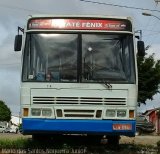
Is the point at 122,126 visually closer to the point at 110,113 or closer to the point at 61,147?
the point at 110,113

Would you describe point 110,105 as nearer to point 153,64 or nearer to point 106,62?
point 106,62

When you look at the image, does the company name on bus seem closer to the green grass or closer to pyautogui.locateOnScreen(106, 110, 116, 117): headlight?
pyautogui.locateOnScreen(106, 110, 116, 117): headlight

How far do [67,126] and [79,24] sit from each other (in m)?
2.78

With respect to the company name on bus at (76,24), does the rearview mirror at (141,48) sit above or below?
below

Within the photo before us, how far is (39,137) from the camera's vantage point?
16719 mm

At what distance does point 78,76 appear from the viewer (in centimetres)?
1386

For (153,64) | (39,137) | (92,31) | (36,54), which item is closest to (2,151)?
(39,137)

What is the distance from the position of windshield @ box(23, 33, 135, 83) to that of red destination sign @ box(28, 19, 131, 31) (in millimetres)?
208

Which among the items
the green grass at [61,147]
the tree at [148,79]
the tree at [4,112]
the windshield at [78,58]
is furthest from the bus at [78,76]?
the tree at [4,112]

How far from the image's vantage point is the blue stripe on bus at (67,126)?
44.4 feet

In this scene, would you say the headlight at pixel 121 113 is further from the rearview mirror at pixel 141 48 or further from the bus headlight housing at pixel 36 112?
the bus headlight housing at pixel 36 112

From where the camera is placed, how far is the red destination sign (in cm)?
1427

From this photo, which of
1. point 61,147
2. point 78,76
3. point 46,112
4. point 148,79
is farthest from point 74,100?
point 148,79

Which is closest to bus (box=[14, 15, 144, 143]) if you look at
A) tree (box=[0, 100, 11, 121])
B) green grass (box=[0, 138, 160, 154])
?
green grass (box=[0, 138, 160, 154])
